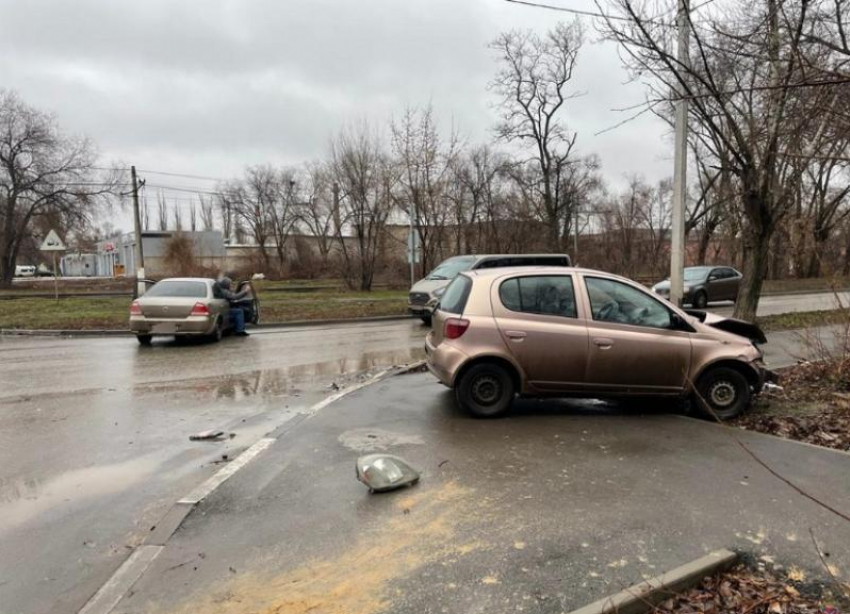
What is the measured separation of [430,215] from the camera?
28.7m

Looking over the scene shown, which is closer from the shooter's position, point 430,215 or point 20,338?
point 20,338

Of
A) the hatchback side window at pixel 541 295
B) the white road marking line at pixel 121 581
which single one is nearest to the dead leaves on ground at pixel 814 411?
the hatchback side window at pixel 541 295

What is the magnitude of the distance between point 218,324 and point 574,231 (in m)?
35.6

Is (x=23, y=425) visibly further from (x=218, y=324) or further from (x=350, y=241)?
(x=350, y=241)

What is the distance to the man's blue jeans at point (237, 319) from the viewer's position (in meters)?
14.2

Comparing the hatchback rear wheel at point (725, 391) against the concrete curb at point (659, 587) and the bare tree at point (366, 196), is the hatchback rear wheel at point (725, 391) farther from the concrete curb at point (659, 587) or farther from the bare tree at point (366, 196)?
the bare tree at point (366, 196)

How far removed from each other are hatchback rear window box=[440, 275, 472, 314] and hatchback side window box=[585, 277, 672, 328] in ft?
A: 4.38

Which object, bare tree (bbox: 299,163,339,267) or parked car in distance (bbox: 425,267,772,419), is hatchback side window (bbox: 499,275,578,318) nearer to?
parked car in distance (bbox: 425,267,772,419)

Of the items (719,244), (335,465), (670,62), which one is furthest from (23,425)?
(719,244)

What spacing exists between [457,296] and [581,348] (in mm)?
1495

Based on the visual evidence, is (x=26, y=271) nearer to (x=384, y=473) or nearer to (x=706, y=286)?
(x=706, y=286)

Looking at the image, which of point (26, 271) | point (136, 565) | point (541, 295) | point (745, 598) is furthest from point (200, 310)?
point (26, 271)

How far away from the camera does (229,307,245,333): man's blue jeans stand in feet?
46.8

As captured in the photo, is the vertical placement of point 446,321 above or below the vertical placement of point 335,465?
above
